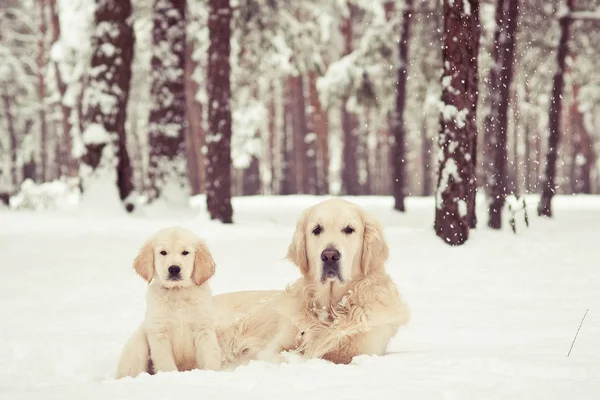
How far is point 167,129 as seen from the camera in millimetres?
14586

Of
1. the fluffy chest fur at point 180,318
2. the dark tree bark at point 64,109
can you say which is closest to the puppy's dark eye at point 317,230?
the fluffy chest fur at point 180,318

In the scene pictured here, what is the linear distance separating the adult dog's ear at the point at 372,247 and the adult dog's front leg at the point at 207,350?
1069 mm

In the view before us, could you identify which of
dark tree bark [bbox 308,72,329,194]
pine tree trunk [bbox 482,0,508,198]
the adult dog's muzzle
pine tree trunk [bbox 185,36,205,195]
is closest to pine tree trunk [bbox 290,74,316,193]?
dark tree bark [bbox 308,72,329,194]

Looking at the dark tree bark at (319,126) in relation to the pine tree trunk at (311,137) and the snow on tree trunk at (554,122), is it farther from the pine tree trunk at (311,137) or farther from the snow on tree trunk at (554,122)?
the snow on tree trunk at (554,122)

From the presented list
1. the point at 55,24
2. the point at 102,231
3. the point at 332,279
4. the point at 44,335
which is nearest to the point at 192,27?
the point at 55,24

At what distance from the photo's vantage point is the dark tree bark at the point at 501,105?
1328cm

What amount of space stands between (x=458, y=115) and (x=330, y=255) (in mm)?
6418

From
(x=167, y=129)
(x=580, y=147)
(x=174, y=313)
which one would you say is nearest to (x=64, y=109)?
(x=167, y=129)

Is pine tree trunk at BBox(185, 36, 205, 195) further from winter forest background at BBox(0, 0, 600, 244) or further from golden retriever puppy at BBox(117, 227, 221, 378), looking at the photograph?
golden retriever puppy at BBox(117, 227, 221, 378)

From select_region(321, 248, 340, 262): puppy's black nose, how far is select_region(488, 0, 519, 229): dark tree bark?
30.8 feet

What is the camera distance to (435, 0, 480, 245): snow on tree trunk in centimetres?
1016

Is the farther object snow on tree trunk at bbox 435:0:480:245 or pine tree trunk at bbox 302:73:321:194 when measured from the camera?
pine tree trunk at bbox 302:73:321:194

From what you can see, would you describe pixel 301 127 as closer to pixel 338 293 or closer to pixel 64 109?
pixel 64 109

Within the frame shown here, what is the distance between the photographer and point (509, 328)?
563 cm
